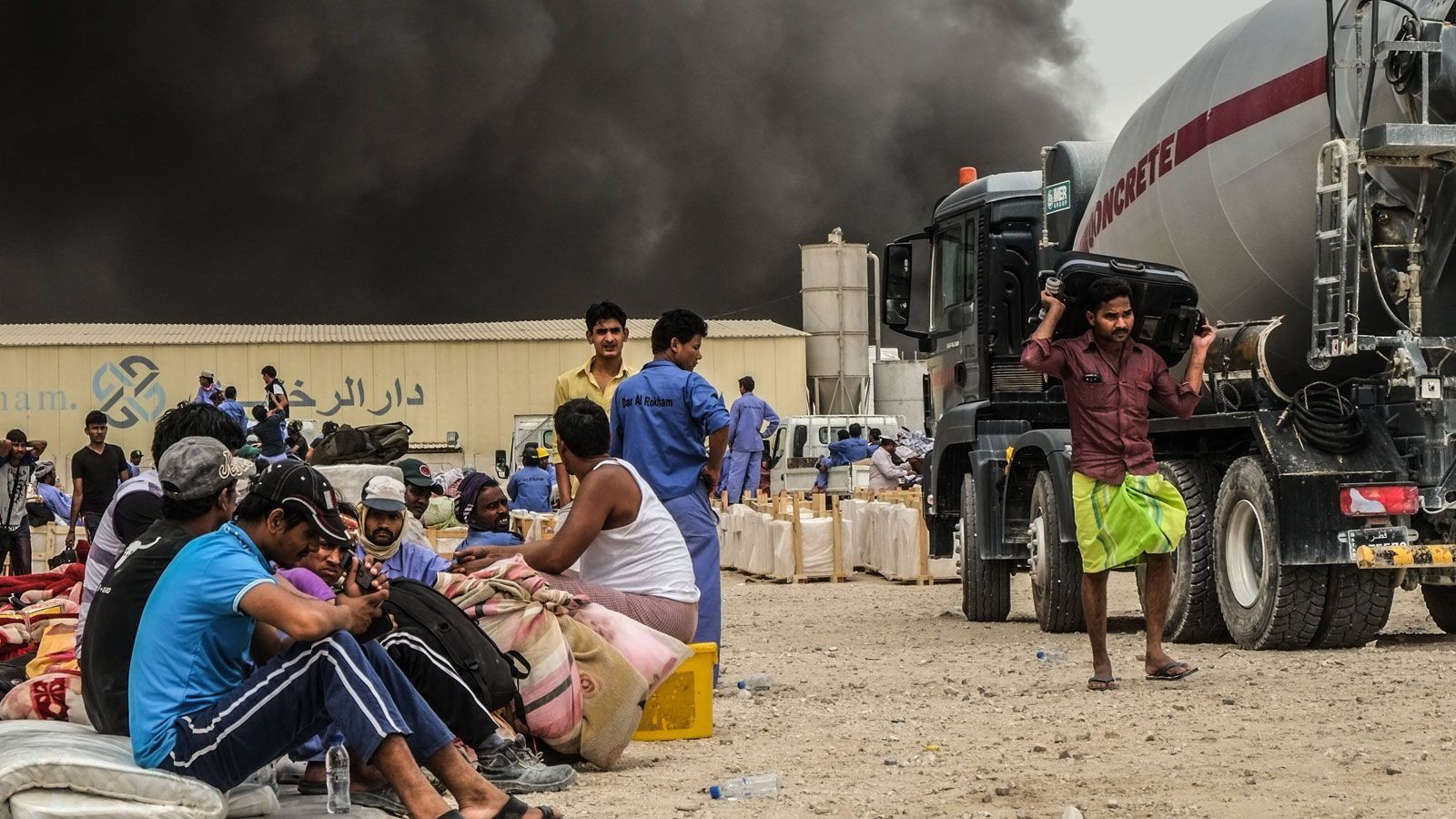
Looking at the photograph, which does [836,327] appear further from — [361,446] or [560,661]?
[560,661]

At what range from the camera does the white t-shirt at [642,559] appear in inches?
274

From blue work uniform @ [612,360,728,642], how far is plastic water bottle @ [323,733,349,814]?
2.87 meters

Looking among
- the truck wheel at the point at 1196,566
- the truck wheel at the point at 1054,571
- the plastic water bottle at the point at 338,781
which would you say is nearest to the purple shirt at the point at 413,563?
the plastic water bottle at the point at 338,781

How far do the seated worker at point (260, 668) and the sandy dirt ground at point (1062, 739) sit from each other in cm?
101

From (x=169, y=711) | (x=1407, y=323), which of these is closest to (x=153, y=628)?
(x=169, y=711)

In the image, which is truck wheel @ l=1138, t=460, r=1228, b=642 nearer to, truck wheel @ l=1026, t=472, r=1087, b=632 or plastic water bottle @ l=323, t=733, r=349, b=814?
truck wheel @ l=1026, t=472, r=1087, b=632

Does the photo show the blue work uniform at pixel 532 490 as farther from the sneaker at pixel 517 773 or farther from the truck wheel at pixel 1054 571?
the sneaker at pixel 517 773

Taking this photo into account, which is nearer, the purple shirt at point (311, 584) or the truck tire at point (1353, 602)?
the purple shirt at point (311, 584)

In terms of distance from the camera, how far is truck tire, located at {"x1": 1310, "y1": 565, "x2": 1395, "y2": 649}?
29.4 feet

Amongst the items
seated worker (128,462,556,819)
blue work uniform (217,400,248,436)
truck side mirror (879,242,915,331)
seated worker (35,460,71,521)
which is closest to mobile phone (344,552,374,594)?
seated worker (128,462,556,819)

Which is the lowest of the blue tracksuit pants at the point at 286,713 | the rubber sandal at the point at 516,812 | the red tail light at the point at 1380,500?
the rubber sandal at the point at 516,812

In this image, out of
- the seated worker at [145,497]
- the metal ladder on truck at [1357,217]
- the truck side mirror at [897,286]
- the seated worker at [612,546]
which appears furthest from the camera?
the truck side mirror at [897,286]

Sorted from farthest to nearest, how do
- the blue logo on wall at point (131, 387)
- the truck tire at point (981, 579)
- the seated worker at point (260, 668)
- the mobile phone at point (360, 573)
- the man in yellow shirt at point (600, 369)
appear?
the blue logo on wall at point (131, 387), the truck tire at point (981, 579), the man in yellow shirt at point (600, 369), the mobile phone at point (360, 573), the seated worker at point (260, 668)

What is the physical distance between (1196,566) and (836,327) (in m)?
35.8
